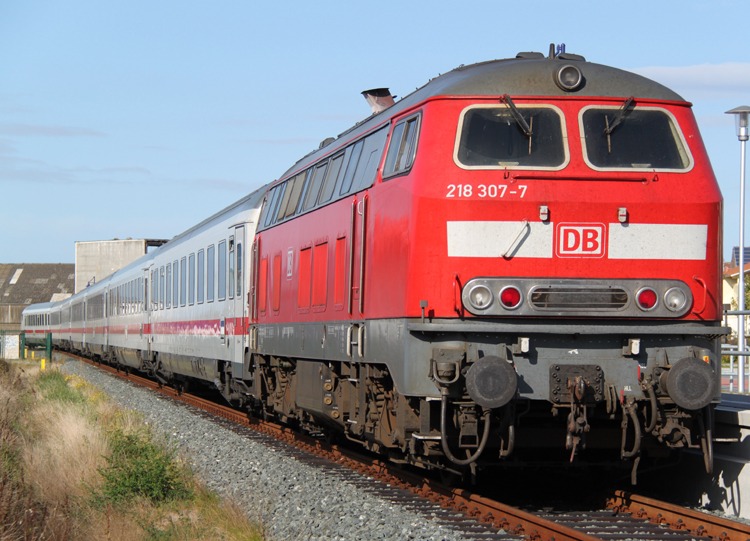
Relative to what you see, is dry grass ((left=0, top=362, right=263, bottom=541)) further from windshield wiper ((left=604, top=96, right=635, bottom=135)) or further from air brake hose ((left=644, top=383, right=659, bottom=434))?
windshield wiper ((left=604, top=96, right=635, bottom=135))

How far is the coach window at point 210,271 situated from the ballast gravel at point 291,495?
321 centimetres

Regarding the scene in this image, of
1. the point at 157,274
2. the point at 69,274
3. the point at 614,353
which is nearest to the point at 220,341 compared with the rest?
the point at 157,274

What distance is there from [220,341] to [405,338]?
9272mm

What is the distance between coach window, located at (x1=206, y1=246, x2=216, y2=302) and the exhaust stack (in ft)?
22.9

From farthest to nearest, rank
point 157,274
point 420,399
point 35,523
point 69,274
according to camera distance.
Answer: point 69,274 → point 157,274 → point 420,399 → point 35,523

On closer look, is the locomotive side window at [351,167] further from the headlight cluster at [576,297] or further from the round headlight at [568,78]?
the headlight cluster at [576,297]

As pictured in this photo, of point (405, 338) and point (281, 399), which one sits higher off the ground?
point (405, 338)

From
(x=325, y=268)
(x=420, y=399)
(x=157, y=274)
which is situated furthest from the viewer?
(x=157, y=274)

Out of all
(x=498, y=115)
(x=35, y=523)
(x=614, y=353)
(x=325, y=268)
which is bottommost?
(x=35, y=523)

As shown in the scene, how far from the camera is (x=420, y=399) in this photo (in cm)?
745

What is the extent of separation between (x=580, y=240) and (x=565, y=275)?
306 millimetres

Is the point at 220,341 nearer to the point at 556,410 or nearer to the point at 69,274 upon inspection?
the point at 556,410

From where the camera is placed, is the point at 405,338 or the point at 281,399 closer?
the point at 405,338

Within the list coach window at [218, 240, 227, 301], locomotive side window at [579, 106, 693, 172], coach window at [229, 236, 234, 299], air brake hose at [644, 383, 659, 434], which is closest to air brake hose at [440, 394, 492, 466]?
air brake hose at [644, 383, 659, 434]
